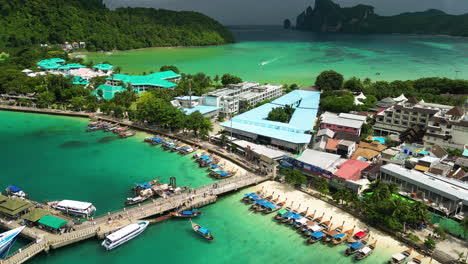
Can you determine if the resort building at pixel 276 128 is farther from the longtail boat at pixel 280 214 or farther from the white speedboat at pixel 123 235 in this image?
the white speedboat at pixel 123 235

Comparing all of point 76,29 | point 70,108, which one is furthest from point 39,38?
point 70,108

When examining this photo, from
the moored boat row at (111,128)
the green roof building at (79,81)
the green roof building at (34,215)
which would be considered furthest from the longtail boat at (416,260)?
the green roof building at (79,81)

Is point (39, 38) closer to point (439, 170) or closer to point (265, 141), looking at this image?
point (265, 141)

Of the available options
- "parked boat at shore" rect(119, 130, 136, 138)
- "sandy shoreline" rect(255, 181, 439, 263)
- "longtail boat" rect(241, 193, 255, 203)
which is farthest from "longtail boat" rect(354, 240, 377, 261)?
"parked boat at shore" rect(119, 130, 136, 138)

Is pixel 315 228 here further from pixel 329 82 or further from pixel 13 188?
pixel 329 82

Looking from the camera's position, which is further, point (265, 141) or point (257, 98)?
point (257, 98)

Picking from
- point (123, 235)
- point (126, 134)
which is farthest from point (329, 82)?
point (123, 235)

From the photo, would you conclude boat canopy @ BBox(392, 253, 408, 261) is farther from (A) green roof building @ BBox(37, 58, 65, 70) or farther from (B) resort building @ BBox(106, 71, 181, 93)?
(A) green roof building @ BBox(37, 58, 65, 70)
